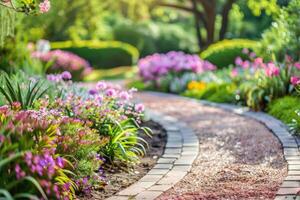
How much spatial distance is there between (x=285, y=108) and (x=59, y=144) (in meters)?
4.80

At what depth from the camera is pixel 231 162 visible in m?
6.44

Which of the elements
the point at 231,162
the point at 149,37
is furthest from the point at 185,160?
the point at 149,37

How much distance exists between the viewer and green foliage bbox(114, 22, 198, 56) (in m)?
29.9

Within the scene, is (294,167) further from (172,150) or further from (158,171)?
(172,150)

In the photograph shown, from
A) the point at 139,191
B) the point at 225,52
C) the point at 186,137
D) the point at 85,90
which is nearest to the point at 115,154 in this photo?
the point at 139,191

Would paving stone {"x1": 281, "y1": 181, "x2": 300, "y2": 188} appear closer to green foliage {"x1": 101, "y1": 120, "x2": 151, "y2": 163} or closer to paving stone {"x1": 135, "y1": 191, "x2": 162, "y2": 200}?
paving stone {"x1": 135, "y1": 191, "x2": 162, "y2": 200}

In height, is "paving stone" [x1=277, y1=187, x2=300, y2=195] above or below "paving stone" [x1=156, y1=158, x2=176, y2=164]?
above

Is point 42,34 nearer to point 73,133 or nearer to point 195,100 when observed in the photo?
point 195,100

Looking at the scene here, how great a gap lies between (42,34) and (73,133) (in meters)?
20.3

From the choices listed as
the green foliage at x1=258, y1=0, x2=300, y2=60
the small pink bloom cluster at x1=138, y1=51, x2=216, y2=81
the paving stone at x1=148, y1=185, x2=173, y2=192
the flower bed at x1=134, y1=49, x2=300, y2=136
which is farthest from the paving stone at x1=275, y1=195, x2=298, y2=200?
the small pink bloom cluster at x1=138, y1=51, x2=216, y2=81

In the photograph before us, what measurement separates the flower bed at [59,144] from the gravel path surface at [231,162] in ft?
2.54

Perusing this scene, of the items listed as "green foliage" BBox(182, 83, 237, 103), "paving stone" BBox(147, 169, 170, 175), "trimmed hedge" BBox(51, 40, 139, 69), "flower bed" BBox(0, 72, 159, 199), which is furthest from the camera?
"trimmed hedge" BBox(51, 40, 139, 69)

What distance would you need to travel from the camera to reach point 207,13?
26.7m

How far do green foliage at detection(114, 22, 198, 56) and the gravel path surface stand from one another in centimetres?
1994
